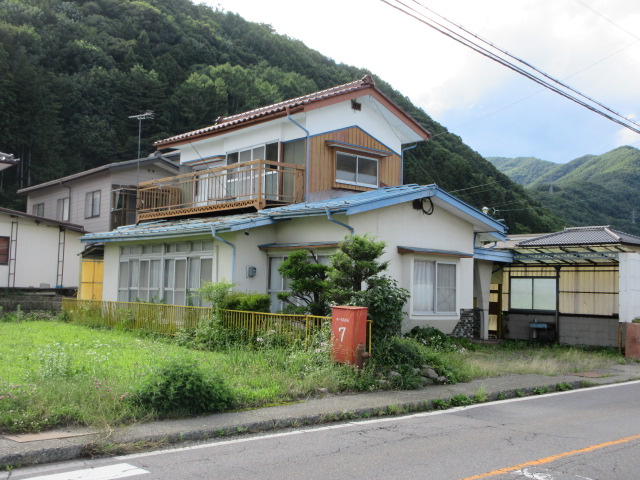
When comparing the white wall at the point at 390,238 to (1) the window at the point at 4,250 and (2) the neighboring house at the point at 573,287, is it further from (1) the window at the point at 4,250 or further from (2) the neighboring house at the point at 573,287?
(1) the window at the point at 4,250

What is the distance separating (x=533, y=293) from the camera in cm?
1991

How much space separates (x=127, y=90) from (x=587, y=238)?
143ft

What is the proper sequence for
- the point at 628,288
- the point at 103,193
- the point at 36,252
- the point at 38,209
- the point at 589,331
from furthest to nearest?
the point at 38,209 < the point at 103,193 < the point at 36,252 < the point at 589,331 < the point at 628,288

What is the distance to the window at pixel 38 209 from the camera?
1377 inches

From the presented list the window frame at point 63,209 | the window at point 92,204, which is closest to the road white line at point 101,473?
the window at point 92,204

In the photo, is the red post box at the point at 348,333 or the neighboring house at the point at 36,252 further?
the neighboring house at the point at 36,252

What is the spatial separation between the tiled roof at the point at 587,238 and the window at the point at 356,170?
209 inches

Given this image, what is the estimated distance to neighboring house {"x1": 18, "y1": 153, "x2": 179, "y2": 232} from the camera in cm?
2892

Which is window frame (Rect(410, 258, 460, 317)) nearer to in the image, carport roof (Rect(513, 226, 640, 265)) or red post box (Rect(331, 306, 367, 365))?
carport roof (Rect(513, 226, 640, 265))

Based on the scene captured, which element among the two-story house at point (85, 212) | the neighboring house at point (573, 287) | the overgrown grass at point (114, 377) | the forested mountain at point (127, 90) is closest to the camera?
the overgrown grass at point (114, 377)

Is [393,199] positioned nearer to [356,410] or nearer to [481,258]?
[481,258]

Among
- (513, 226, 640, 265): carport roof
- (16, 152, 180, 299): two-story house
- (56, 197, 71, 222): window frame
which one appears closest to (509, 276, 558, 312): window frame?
(513, 226, 640, 265): carport roof

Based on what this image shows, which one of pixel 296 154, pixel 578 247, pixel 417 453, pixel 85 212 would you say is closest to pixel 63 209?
pixel 85 212

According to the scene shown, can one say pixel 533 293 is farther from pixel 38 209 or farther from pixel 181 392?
pixel 38 209
